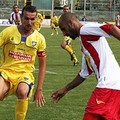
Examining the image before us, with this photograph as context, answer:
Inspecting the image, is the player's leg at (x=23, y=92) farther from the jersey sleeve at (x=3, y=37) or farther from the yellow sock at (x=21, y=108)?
the jersey sleeve at (x=3, y=37)

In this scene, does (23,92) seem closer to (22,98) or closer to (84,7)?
(22,98)

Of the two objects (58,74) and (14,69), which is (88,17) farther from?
(14,69)

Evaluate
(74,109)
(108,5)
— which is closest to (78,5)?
(108,5)

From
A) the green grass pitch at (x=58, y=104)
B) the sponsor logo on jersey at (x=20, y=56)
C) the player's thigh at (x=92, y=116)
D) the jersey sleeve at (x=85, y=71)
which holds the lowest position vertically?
the green grass pitch at (x=58, y=104)

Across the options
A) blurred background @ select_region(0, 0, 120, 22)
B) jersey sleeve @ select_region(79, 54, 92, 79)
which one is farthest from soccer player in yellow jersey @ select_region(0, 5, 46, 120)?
blurred background @ select_region(0, 0, 120, 22)

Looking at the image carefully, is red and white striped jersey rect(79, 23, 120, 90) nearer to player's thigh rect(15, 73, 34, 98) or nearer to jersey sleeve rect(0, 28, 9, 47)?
player's thigh rect(15, 73, 34, 98)

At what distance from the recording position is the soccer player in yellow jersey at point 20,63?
7.71 meters

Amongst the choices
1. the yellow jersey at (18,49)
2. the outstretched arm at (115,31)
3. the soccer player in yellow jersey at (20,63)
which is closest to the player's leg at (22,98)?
the soccer player in yellow jersey at (20,63)

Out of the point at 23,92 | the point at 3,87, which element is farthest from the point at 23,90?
the point at 3,87

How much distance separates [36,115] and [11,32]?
6.93 ft

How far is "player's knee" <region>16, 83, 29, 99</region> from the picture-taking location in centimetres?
761

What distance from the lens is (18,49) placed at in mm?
7805

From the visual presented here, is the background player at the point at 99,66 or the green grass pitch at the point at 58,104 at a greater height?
the background player at the point at 99,66

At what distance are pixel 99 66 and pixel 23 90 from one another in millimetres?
2232
